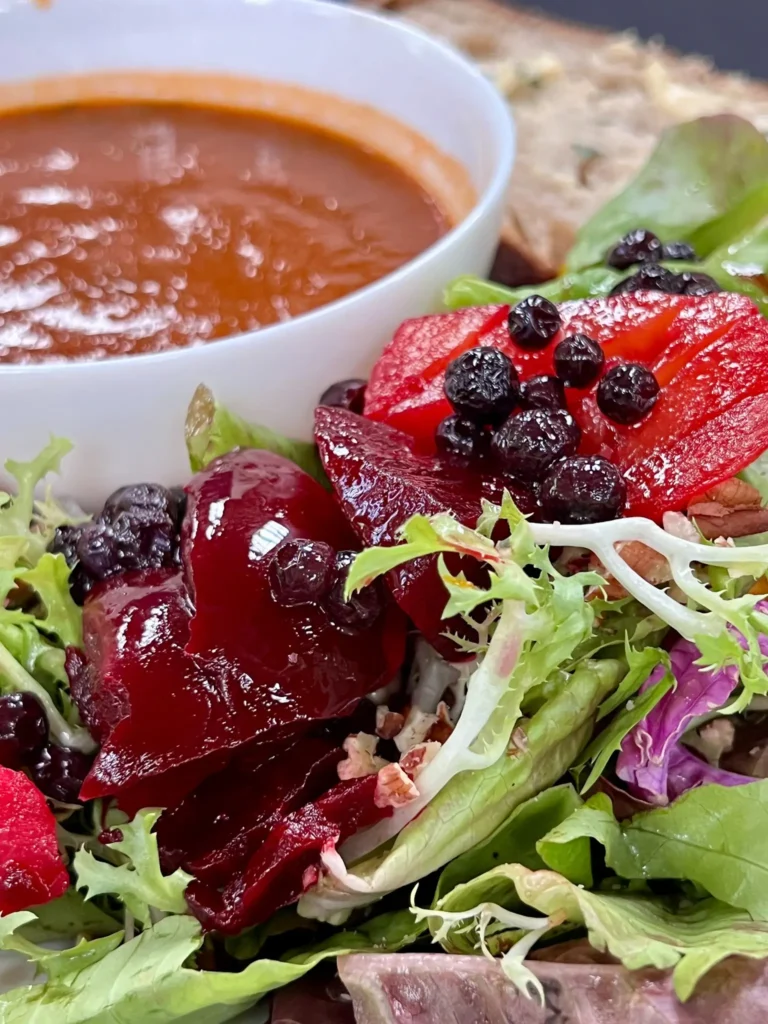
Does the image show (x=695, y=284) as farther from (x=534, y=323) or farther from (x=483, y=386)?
(x=483, y=386)

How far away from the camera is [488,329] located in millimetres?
1435

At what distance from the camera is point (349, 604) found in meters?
1.18

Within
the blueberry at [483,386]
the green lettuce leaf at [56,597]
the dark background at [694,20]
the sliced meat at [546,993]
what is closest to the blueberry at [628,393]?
the blueberry at [483,386]

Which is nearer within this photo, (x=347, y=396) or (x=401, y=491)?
(x=401, y=491)

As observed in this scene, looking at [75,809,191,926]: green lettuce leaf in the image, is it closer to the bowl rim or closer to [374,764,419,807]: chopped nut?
[374,764,419,807]: chopped nut

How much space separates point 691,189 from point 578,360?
831 millimetres

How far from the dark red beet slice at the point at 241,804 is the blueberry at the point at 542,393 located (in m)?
0.48

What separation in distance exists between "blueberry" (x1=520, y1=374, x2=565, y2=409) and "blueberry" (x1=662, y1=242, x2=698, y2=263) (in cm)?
57

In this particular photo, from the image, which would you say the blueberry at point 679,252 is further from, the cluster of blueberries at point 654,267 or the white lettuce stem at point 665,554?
the white lettuce stem at point 665,554

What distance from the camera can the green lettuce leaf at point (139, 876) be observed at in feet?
3.64

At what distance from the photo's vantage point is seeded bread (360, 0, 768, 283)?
240 centimetres

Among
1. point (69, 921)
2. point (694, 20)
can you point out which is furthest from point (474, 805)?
point (694, 20)

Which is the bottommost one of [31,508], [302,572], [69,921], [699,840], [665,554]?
[69,921]

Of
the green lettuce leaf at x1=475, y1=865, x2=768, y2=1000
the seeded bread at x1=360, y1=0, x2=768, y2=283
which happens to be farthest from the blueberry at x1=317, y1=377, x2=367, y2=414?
the seeded bread at x1=360, y1=0, x2=768, y2=283
